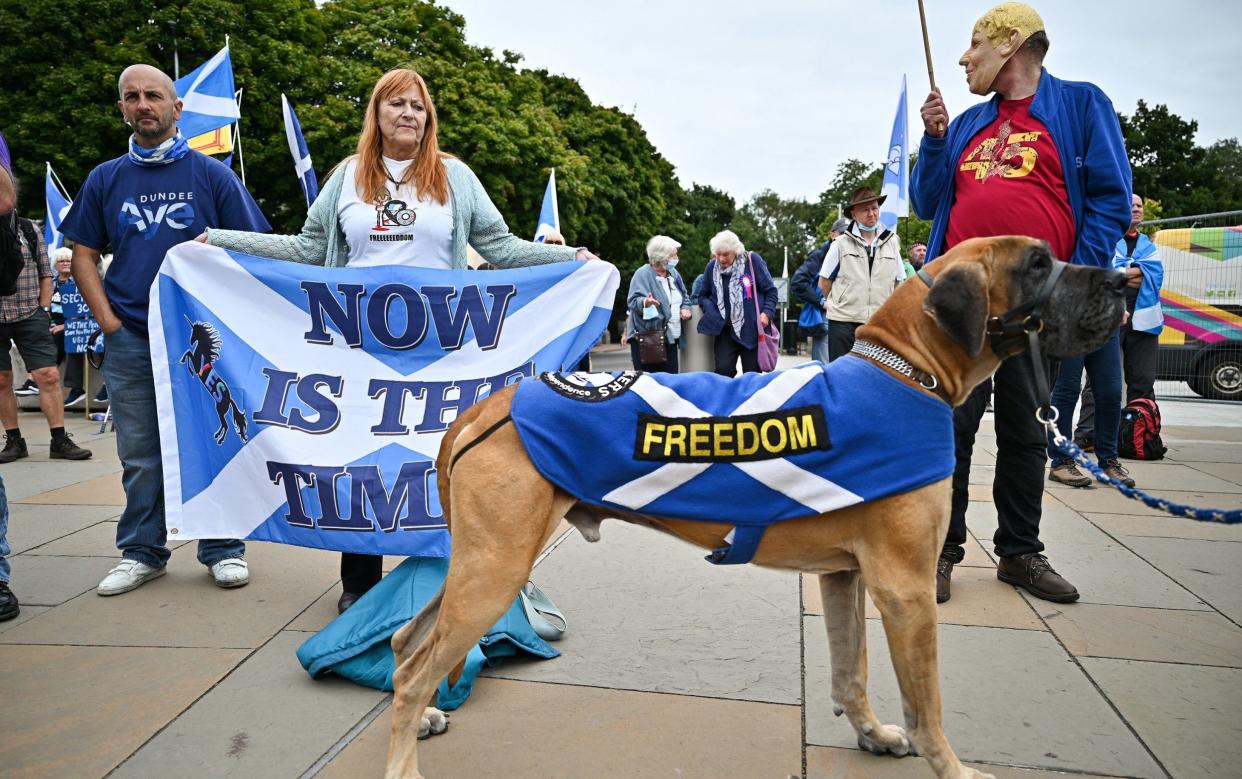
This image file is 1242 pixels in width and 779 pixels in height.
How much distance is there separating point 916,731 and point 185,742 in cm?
242

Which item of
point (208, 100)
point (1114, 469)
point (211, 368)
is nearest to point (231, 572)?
point (211, 368)

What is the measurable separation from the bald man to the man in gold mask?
380cm

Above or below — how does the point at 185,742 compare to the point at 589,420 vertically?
below

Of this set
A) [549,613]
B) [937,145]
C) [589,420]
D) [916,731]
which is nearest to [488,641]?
[549,613]

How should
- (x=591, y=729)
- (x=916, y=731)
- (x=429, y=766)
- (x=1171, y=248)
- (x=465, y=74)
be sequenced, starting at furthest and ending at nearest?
(x=465, y=74) → (x=1171, y=248) → (x=591, y=729) → (x=429, y=766) → (x=916, y=731)

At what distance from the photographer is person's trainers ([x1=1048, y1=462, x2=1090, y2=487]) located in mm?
Answer: 6922

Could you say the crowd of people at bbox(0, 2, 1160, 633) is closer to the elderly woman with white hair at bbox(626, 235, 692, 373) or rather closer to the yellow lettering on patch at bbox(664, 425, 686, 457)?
the yellow lettering on patch at bbox(664, 425, 686, 457)

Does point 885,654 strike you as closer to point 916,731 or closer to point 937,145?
Answer: point 916,731

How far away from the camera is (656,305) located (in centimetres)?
1050

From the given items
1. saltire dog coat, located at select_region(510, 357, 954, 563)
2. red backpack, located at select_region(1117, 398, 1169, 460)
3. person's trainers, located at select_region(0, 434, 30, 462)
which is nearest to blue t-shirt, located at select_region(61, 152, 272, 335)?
saltire dog coat, located at select_region(510, 357, 954, 563)

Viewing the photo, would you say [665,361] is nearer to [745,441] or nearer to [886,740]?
[886,740]

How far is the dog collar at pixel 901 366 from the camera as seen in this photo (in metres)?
2.41

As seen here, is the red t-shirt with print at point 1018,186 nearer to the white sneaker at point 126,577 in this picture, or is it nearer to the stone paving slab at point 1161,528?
the stone paving slab at point 1161,528

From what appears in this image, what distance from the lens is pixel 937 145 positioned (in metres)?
3.93
